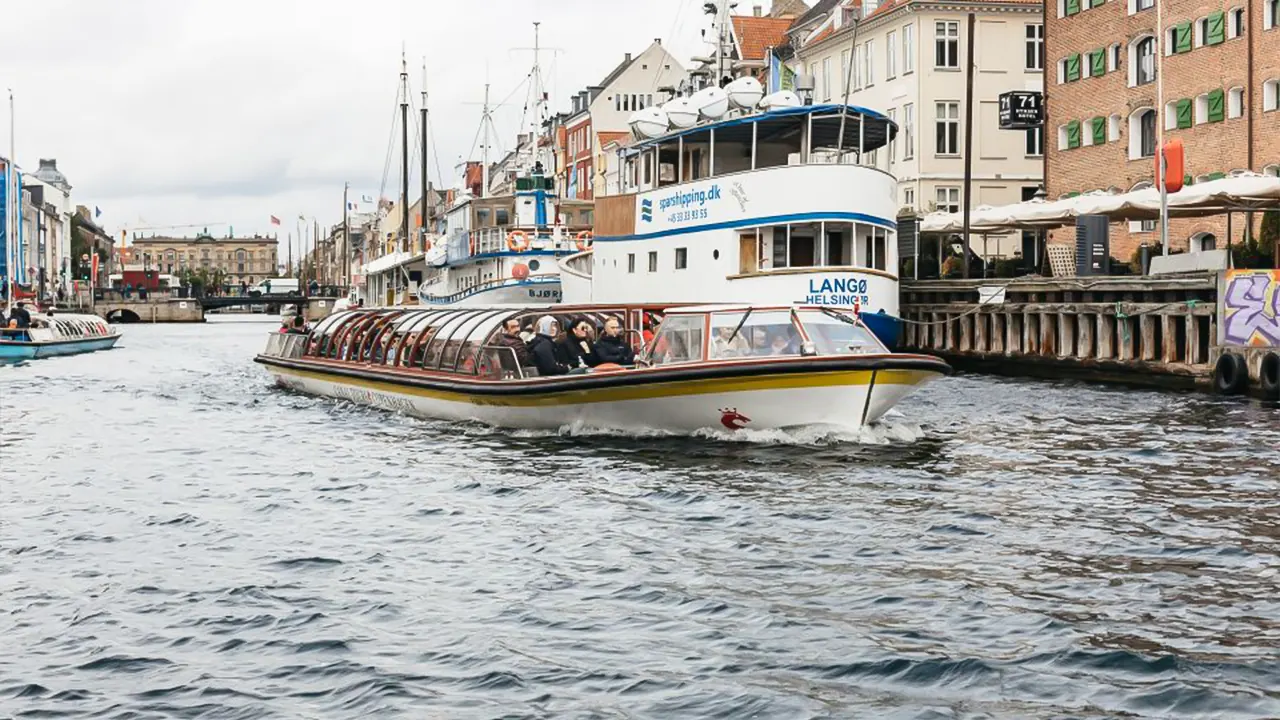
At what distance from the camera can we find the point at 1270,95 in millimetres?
47469

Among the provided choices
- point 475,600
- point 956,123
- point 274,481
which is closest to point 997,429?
point 274,481

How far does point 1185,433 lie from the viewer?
23.3 meters

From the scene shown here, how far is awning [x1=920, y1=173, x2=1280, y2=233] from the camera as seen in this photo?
116 ft

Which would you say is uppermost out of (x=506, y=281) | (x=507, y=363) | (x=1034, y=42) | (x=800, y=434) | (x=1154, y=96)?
(x=1034, y=42)

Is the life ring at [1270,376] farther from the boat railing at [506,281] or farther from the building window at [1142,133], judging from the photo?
the boat railing at [506,281]

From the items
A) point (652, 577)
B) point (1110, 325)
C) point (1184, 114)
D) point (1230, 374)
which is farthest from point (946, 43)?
point (652, 577)

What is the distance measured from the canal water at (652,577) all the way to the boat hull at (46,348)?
37.9 metres

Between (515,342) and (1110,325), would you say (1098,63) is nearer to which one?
(1110,325)

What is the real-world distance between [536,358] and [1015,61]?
48842 mm

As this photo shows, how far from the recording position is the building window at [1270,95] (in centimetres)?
4725

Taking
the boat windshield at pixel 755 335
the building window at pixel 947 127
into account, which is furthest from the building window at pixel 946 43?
the boat windshield at pixel 755 335

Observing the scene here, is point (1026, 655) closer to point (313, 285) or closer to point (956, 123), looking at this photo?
point (956, 123)

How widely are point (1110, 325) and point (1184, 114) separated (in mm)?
18362

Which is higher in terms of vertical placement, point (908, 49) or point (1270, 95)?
point (908, 49)
